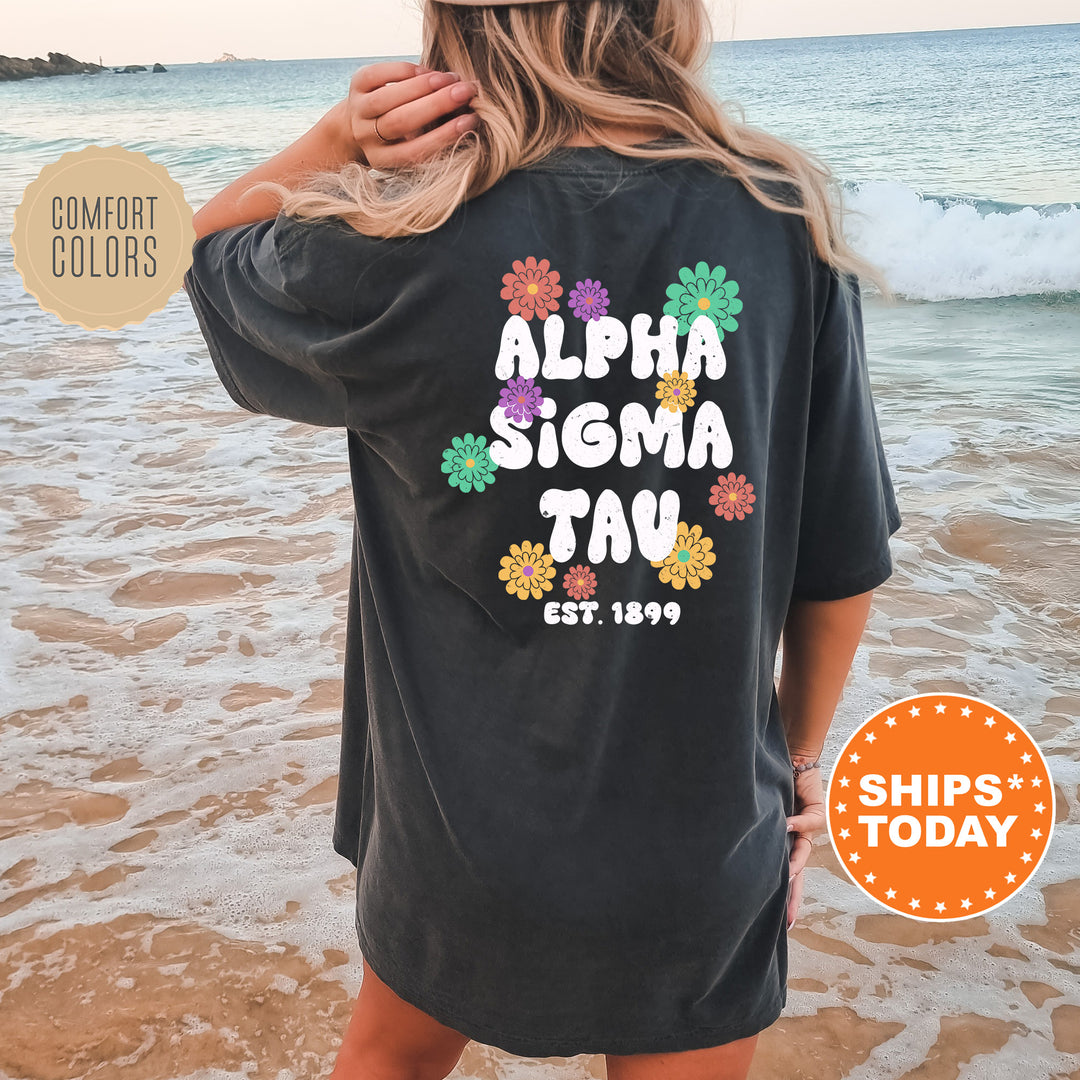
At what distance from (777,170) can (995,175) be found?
53.8ft

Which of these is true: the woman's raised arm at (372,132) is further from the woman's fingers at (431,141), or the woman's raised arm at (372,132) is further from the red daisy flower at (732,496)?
the red daisy flower at (732,496)

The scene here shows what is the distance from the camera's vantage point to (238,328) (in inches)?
44.6

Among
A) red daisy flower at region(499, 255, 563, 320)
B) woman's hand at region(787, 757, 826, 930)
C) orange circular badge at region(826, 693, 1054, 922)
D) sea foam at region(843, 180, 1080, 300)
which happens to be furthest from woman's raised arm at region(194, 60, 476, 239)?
sea foam at region(843, 180, 1080, 300)

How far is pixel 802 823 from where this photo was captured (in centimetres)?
133

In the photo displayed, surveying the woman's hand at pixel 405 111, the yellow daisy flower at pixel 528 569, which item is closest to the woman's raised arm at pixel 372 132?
the woman's hand at pixel 405 111

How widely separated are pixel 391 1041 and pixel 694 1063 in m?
0.36

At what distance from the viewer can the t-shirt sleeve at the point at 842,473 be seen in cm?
106

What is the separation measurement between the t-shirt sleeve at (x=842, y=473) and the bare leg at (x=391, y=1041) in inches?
26.3

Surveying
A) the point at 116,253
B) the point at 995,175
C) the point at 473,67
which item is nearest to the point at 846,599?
the point at 473,67

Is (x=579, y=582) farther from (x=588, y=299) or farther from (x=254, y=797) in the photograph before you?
(x=254, y=797)

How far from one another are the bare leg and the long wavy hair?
0.86 metres

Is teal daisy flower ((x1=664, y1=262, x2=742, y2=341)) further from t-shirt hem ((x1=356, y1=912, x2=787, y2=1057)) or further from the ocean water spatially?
t-shirt hem ((x1=356, y1=912, x2=787, y2=1057))

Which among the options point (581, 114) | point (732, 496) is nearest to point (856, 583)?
point (732, 496)

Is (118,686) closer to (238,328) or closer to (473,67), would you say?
(238,328)
